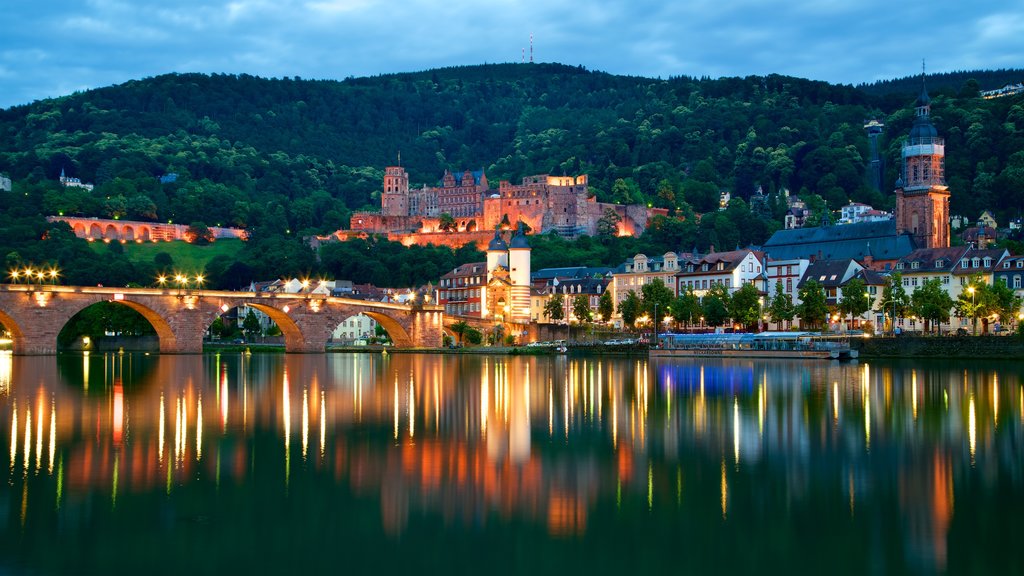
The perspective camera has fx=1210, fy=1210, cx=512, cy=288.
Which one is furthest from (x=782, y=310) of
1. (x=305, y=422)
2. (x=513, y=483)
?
(x=513, y=483)

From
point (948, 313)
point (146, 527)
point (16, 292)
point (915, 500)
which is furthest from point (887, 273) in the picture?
point (146, 527)

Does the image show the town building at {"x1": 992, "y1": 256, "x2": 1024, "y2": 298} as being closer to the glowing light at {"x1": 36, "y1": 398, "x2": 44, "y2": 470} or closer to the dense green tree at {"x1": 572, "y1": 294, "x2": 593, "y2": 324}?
the dense green tree at {"x1": 572, "y1": 294, "x2": 593, "y2": 324}

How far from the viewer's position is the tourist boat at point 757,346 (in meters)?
60.6

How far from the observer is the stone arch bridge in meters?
61.5

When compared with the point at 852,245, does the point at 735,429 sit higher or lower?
lower

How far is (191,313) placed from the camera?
6806cm

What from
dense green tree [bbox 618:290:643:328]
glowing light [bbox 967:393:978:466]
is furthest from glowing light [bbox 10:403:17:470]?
dense green tree [bbox 618:290:643:328]

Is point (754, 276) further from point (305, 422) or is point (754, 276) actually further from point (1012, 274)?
point (305, 422)

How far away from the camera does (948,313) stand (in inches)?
2518

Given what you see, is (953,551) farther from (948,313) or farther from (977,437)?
(948,313)

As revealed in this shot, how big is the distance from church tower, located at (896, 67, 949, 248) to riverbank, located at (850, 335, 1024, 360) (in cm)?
3278

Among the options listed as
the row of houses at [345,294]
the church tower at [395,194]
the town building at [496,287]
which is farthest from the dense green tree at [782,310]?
the church tower at [395,194]

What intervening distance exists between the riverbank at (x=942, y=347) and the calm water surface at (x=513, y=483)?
22046 mm

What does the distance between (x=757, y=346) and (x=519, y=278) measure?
27948 mm
